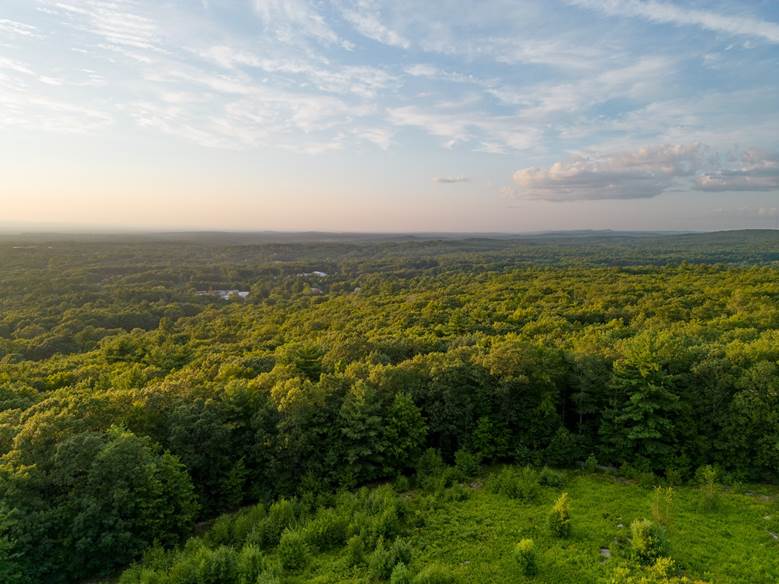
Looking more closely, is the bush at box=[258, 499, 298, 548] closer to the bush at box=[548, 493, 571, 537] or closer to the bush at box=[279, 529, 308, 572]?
the bush at box=[279, 529, 308, 572]

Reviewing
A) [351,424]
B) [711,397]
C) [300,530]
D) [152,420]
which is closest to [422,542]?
[300,530]

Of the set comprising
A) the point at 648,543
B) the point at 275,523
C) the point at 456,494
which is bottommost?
the point at 275,523

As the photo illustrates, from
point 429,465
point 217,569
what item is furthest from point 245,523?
point 429,465

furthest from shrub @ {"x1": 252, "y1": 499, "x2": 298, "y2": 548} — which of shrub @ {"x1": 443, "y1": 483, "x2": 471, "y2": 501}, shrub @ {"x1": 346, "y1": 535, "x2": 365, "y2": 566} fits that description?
shrub @ {"x1": 443, "y1": 483, "x2": 471, "y2": 501}

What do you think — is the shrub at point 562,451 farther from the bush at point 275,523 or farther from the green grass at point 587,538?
the bush at point 275,523

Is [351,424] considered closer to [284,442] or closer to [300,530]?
[284,442]

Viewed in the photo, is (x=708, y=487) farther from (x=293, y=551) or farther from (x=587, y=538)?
(x=293, y=551)

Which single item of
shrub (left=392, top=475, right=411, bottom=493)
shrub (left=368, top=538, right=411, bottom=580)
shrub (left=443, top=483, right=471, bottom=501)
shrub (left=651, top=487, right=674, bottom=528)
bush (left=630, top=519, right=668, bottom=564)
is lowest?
shrub (left=392, top=475, right=411, bottom=493)
